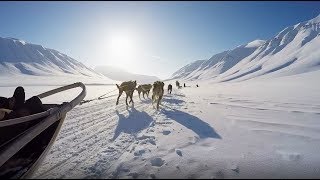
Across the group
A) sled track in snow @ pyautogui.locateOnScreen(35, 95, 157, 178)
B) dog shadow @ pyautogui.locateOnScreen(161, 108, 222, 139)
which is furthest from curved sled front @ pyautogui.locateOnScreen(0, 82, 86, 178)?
dog shadow @ pyautogui.locateOnScreen(161, 108, 222, 139)

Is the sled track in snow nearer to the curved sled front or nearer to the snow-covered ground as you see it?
the snow-covered ground

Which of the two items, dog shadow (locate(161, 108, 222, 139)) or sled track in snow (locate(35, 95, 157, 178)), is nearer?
A: sled track in snow (locate(35, 95, 157, 178))

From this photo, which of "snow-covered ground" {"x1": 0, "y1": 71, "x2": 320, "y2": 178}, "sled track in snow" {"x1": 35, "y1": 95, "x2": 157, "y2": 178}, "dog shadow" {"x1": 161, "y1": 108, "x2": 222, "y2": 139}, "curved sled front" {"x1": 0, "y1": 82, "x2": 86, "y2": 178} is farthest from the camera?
"dog shadow" {"x1": 161, "y1": 108, "x2": 222, "y2": 139}

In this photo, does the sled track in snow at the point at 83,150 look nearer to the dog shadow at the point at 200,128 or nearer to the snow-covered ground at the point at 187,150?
the snow-covered ground at the point at 187,150

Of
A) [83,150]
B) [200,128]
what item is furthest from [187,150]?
[200,128]

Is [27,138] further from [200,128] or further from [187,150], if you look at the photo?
[200,128]

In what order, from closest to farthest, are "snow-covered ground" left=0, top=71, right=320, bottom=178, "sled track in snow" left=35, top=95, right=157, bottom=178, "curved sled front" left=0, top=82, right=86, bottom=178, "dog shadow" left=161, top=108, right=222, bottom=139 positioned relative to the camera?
"curved sled front" left=0, top=82, right=86, bottom=178 < "snow-covered ground" left=0, top=71, right=320, bottom=178 < "sled track in snow" left=35, top=95, right=157, bottom=178 < "dog shadow" left=161, top=108, right=222, bottom=139

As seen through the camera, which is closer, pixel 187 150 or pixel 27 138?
pixel 27 138

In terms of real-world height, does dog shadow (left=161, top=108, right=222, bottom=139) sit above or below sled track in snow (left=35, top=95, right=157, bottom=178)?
above

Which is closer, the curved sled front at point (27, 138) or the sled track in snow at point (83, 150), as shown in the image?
the curved sled front at point (27, 138)

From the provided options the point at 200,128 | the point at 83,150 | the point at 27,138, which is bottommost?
the point at 83,150

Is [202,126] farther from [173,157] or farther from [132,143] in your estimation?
[173,157]

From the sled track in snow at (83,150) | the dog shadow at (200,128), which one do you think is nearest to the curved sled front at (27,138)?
the sled track in snow at (83,150)

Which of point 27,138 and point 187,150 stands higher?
point 27,138
